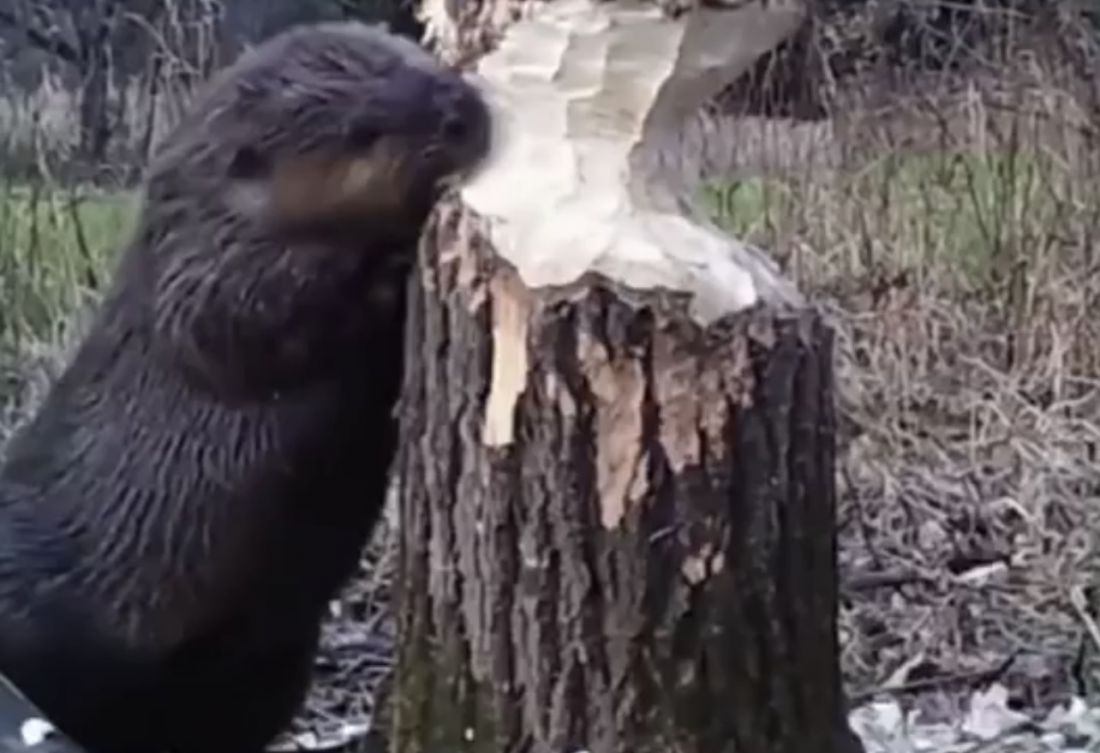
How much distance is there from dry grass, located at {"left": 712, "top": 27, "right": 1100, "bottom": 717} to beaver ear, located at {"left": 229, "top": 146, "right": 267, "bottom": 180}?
1.34 metres

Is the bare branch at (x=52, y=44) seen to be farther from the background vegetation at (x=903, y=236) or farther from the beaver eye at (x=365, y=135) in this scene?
the beaver eye at (x=365, y=135)

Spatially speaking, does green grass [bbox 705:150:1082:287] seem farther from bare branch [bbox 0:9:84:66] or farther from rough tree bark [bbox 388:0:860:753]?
rough tree bark [bbox 388:0:860:753]

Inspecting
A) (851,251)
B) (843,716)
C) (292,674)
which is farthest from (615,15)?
(851,251)

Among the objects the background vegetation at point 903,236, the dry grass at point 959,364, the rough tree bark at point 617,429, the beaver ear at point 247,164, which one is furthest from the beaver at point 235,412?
the dry grass at point 959,364

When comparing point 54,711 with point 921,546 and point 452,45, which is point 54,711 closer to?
point 452,45

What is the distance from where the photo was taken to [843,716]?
259 centimetres

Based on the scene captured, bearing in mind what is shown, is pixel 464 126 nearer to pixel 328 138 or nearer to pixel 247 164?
pixel 328 138

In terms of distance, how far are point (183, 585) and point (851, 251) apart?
2575mm

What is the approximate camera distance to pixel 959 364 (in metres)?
5.03

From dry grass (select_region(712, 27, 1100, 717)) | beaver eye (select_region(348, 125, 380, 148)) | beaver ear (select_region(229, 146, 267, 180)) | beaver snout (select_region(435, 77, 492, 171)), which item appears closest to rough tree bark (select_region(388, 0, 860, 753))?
beaver snout (select_region(435, 77, 492, 171))

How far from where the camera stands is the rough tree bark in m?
2.40

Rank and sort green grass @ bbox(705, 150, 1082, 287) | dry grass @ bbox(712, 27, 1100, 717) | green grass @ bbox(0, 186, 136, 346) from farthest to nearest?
green grass @ bbox(705, 150, 1082, 287), green grass @ bbox(0, 186, 136, 346), dry grass @ bbox(712, 27, 1100, 717)

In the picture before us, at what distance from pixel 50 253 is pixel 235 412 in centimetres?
243

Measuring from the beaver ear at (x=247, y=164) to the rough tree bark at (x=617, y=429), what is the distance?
246mm
